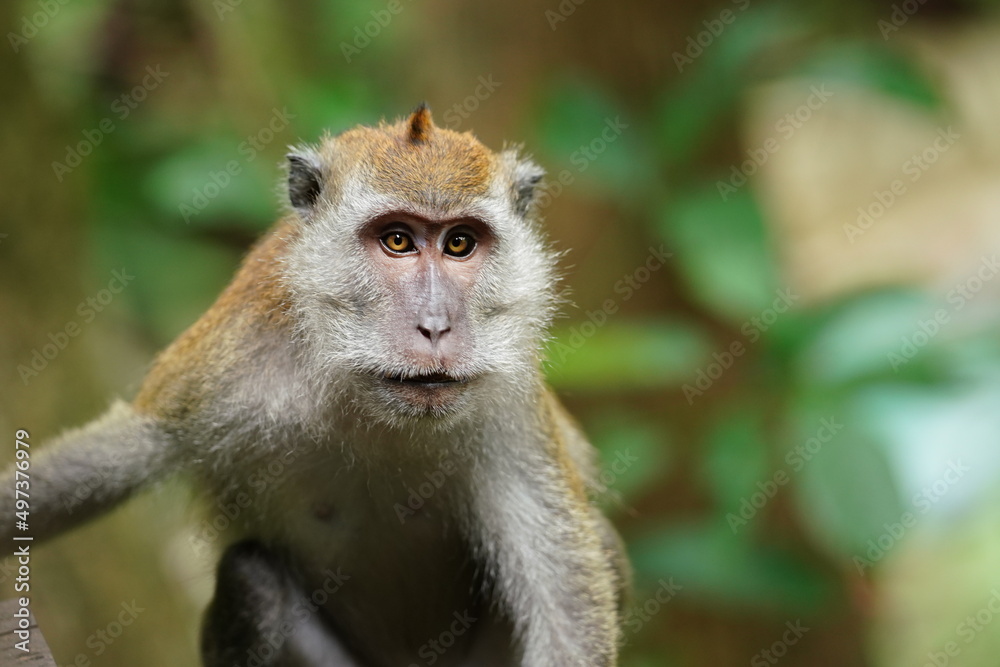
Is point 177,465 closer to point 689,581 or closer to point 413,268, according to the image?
point 413,268

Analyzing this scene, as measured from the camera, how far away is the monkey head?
14.2ft

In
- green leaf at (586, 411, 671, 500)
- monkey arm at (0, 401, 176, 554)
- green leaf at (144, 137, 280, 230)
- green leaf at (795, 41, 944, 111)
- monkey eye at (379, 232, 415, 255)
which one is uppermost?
green leaf at (795, 41, 944, 111)

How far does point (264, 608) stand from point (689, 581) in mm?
3199

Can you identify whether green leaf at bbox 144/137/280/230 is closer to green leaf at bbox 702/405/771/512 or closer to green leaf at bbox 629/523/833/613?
green leaf at bbox 702/405/771/512

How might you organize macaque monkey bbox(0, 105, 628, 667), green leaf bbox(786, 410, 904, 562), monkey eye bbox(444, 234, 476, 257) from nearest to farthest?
Answer: 1. macaque monkey bbox(0, 105, 628, 667)
2. monkey eye bbox(444, 234, 476, 257)
3. green leaf bbox(786, 410, 904, 562)

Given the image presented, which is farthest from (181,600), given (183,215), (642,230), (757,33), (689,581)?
(757,33)

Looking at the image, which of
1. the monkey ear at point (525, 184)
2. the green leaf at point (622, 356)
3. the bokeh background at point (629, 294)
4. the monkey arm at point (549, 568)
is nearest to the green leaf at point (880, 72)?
the bokeh background at point (629, 294)

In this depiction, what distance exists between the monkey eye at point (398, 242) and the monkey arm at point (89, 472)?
4.93ft

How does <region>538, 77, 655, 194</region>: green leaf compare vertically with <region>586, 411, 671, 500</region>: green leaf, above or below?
above

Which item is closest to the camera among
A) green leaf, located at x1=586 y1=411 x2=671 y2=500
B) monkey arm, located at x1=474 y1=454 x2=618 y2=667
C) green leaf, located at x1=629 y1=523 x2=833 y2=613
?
monkey arm, located at x1=474 y1=454 x2=618 y2=667

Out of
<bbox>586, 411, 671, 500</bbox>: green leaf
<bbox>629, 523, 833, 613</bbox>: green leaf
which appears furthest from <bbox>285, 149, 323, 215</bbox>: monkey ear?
<bbox>629, 523, 833, 613</bbox>: green leaf

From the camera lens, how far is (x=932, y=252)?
18.0 metres

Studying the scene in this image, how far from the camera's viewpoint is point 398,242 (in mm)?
4730

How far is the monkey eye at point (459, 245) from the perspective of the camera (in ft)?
15.7
